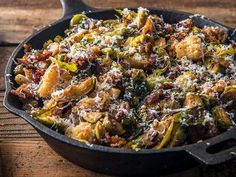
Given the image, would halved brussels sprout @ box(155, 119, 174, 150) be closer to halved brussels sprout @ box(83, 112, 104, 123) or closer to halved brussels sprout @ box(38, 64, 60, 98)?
halved brussels sprout @ box(83, 112, 104, 123)

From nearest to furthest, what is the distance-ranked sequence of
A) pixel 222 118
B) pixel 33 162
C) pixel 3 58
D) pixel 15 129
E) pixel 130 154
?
pixel 130 154
pixel 222 118
pixel 33 162
pixel 15 129
pixel 3 58

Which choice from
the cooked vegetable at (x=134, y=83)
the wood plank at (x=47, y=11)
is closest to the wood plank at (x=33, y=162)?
the cooked vegetable at (x=134, y=83)

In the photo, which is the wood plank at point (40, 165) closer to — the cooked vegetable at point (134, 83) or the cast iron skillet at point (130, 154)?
the cast iron skillet at point (130, 154)

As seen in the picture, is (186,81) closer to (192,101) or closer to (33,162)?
(192,101)

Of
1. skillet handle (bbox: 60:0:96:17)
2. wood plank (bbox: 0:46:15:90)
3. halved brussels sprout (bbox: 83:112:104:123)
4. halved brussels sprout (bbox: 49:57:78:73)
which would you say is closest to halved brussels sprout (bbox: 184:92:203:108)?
halved brussels sprout (bbox: 83:112:104:123)

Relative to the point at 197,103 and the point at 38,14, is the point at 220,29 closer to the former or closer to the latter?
the point at 197,103

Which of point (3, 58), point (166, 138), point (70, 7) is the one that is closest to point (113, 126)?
point (166, 138)

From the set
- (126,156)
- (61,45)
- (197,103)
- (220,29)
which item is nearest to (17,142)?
(61,45)
